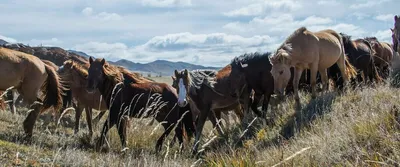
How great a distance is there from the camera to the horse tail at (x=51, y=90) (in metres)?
9.08

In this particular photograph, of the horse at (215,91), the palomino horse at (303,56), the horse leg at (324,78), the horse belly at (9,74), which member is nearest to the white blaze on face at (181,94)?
the horse at (215,91)

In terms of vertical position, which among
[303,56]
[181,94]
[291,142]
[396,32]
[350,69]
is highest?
[396,32]

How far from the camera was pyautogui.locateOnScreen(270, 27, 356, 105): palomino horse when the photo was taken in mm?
8047

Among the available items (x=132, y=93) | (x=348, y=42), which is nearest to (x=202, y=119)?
(x=132, y=93)

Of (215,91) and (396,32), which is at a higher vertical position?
(396,32)

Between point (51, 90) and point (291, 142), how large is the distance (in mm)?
4942

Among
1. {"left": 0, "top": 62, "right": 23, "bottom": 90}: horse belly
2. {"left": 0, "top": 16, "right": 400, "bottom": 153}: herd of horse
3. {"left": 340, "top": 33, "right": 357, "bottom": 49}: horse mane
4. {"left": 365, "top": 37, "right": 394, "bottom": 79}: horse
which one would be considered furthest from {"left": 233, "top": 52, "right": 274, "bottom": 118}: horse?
{"left": 0, "top": 62, "right": 23, "bottom": 90}: horse belly

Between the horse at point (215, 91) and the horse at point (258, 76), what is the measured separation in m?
0.13

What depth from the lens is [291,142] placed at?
627cm

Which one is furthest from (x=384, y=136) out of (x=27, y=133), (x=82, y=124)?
(x=82, y=124)

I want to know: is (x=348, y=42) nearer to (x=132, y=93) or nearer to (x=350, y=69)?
(x=350, y=69)

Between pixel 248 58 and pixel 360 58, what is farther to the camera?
pixel 360 58

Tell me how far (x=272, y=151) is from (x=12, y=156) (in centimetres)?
292

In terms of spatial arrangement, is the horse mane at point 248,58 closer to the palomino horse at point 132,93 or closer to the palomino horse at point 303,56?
the palomino horse at point 303,56
